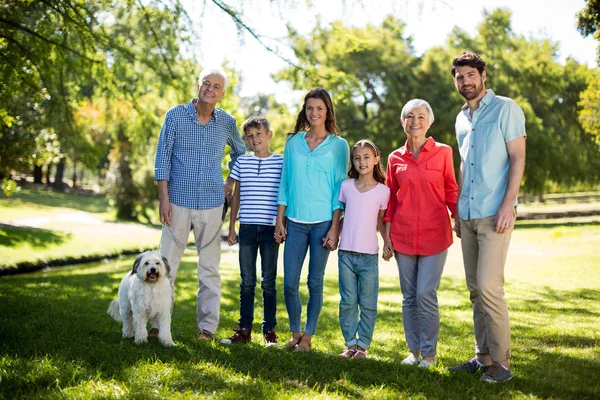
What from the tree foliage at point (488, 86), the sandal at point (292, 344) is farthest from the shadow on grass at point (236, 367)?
the tree foliage at point (488, 86)

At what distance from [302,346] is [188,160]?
6.78ft

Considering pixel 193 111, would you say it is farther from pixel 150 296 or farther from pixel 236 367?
pixel 236 367

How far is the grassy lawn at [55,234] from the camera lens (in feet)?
53.1

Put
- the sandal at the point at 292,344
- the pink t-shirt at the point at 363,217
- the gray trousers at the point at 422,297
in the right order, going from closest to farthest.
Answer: the gray trousers at the point at 422,297, the pink t-shirt at the point at 363,217, the sandal at the point at 292,344

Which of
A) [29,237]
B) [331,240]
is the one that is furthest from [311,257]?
[29,237]

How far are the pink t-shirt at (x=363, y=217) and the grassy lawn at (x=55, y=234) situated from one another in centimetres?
1161

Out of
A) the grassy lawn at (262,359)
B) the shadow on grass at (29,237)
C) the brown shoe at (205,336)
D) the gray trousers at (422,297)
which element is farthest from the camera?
the shadow on grass at (29,237)

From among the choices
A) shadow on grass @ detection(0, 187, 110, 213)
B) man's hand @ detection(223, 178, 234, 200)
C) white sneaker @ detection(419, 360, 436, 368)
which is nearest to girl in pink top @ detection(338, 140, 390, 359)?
white sneaker @ detection(419, 360, 436, 368)

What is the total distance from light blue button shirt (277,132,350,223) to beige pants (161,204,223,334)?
0.88 meters

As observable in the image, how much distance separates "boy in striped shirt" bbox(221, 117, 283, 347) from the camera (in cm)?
518

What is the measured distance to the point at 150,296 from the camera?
506cm

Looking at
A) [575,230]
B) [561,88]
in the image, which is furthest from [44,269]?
[561,88]

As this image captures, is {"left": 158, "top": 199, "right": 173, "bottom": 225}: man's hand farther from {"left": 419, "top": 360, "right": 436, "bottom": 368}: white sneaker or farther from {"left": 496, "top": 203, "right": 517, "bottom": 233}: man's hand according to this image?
{"left": 496, "top": 203, "right": 517, "bottom": 233}: man's hand

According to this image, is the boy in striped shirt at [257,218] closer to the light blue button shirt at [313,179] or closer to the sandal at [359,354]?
the light blue button shirt at [313,179]
